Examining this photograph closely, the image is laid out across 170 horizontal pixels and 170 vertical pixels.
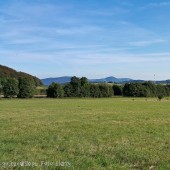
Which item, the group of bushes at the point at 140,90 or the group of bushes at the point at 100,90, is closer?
the group of bushes at the point at 100,90

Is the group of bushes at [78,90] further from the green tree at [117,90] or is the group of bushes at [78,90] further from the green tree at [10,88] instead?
the green tree at [10,88]

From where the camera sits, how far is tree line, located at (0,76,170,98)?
425 feet

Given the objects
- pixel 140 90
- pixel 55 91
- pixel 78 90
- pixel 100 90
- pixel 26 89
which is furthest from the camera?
pixel 140 90

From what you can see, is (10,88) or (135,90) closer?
(10,88)

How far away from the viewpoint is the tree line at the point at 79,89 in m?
129

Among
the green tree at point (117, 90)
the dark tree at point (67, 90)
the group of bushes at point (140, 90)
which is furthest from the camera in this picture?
the green tree at point (117, 90)

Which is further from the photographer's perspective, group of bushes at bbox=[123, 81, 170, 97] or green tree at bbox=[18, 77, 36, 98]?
group of bushes at bbox=[123, 81, 170, 97]

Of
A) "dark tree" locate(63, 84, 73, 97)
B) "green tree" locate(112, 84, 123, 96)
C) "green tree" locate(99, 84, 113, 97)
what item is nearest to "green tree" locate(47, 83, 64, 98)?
"dark tree" locate(63, 84, 73, 97)

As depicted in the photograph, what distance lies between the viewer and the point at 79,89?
140000 mm

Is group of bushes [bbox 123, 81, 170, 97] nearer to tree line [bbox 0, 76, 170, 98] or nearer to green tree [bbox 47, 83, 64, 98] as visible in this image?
tree line [bbox 0, 76, 170, 98]

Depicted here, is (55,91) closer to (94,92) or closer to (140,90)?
(94,92)

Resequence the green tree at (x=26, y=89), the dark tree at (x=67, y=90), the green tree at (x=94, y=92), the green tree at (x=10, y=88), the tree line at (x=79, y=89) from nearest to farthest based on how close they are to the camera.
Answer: the green tree at (x=10, y=88) < the green tree at (x=26, y=89) < the tree line at (x=79, y=89) < the dark tree at (x=67, y=90) < the green tree at (x=94, y=92)

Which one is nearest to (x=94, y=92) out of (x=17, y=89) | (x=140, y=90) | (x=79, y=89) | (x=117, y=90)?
(x=79, y=89)

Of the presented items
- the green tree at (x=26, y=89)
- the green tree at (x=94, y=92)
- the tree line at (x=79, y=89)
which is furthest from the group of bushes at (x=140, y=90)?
the green tree at (x=26, y=89)
